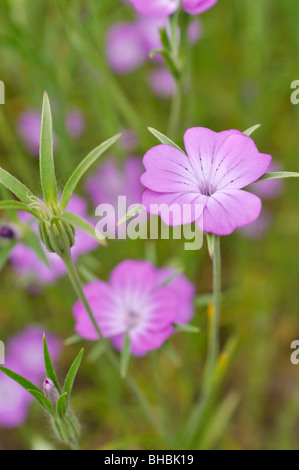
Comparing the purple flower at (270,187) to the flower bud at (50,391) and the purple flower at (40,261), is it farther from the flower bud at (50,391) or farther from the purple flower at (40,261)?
the flower bud at (50,391)

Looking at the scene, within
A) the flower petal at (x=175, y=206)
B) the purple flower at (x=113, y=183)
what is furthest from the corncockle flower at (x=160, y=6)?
the purple flower at (x=113, y=183)

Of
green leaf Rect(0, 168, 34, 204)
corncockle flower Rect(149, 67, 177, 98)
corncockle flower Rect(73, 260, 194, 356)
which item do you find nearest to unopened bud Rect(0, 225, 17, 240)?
corncockle flower Rect(73, 260, 194, 356)

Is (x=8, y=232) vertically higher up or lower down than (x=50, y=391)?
higher up

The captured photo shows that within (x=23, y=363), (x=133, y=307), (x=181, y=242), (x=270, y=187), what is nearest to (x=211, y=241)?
(x=133, y=307)

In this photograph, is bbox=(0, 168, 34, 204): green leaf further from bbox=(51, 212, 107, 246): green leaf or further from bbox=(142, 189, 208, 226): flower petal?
bbox=(142, 189, 208, 226): flower petal

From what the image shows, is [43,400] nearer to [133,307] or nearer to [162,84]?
[133,307]
